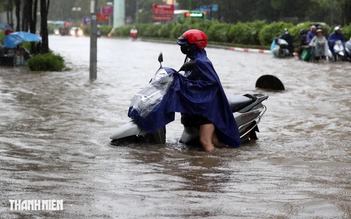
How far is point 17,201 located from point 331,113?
862 cm

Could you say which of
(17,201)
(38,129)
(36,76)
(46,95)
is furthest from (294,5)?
(17,201)

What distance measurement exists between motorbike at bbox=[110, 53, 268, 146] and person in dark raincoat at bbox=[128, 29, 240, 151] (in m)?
0.08

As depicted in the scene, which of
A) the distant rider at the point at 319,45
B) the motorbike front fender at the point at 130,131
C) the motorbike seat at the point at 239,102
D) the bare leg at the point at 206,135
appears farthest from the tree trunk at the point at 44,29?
the bare leg at the point at 206,135

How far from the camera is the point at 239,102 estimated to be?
9789 millimetres

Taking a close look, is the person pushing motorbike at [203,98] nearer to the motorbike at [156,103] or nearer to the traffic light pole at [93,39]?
the motorbike at [156,103]

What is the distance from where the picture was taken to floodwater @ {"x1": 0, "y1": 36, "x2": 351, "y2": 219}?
6.09 meters

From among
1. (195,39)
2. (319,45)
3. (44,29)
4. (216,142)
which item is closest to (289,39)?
(319,45)

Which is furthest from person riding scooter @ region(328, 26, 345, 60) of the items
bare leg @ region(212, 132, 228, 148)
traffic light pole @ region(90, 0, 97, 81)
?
bare leg @ region(212, 132, 228, 148)

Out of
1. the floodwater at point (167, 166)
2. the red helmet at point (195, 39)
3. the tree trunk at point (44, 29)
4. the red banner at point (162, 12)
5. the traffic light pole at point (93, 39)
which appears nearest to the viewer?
the floodwater at point (167, 166)

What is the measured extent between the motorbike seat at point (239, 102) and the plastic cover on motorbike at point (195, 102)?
1.52 ft

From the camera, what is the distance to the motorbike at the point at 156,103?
29.8 feet

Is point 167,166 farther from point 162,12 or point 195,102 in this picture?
point 162,12

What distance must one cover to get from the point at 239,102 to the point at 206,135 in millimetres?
794

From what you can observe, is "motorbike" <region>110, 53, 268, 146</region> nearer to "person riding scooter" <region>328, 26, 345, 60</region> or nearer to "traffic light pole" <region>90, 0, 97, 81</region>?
"traffic light pole" <region>90, 0, 97, 81</region>
